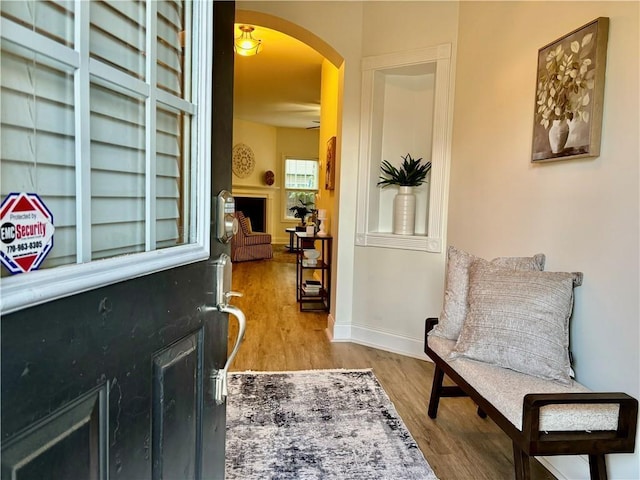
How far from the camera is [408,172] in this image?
10.9 ft

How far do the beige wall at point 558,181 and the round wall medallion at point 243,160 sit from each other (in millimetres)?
7814

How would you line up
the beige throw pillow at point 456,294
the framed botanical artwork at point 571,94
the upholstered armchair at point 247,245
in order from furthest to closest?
1. the upholstered armchair at point 247,245
2. the beige throw pillow at point 456,294
3. the framed botanical artwork at point 571,94

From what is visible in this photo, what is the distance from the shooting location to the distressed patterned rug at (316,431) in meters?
1.82

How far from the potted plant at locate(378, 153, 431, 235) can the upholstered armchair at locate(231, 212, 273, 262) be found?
4586 mm

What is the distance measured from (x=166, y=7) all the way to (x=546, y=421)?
63.1 inches

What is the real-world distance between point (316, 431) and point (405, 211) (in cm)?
187

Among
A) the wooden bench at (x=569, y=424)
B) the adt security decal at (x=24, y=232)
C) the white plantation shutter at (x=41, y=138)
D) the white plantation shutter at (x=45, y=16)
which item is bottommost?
the wooden bench at (x=569, y=424)

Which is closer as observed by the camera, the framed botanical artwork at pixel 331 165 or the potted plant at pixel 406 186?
the potted plant at pixel 406 186

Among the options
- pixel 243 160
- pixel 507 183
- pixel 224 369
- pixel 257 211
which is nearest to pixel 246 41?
pixel 507 183

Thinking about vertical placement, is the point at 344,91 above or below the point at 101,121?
above

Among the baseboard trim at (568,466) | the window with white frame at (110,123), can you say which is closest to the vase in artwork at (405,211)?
the baseboard trim at (568,466)

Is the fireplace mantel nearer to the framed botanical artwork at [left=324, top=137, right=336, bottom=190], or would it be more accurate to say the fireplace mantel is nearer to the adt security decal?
the framed botanical artwork at [left=324, top=137, right=336, bottom=190]

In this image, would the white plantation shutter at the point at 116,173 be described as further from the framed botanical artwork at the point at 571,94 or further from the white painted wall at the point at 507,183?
the framed botanical artwork at the point at 571,94

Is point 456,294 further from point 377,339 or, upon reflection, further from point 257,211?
point 257,211
